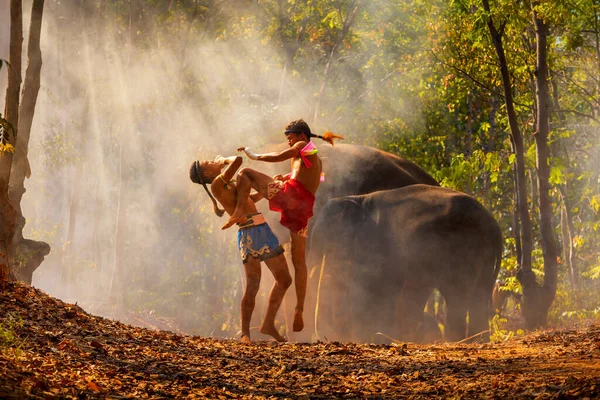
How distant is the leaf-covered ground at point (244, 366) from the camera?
5.25 metres

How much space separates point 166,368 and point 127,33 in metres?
27.6

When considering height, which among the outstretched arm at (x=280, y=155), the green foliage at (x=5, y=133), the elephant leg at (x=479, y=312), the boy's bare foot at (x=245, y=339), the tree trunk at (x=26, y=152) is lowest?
the boy's bare foot at (x=245, y=339)

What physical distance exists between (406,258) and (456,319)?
1250 mm

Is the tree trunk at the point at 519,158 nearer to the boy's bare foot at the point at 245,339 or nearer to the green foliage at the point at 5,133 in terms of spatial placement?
the boy's bare foot at the point at 245,339

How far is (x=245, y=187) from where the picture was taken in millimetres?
10008

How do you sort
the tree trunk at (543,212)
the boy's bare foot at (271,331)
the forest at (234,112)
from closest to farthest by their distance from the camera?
the boy's bare foot at (271,331), the tree trunk at (543,212), the forest at (234,112)

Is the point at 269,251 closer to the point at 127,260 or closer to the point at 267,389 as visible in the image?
the point at 267,389

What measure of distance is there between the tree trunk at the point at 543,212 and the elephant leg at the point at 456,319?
1333 millimetres

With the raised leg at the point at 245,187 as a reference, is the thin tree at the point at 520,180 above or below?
above

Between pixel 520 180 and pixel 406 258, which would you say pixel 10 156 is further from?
pixel 520 180

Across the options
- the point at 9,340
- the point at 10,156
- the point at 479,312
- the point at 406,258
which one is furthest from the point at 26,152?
the point at 479,312

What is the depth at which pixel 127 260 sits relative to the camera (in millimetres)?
38531

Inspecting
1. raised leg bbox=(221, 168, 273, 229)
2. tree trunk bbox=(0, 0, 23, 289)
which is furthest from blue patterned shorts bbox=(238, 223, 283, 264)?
tree trunk bbox=(0, 0, 23, 289)

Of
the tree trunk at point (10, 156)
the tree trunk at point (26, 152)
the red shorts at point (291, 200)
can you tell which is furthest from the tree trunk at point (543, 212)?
the tree trunk at point (10, 156)
